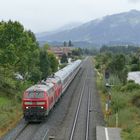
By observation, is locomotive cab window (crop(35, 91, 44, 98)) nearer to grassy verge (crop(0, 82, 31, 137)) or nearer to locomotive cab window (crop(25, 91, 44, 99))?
locomotive cab window (crop(25, 91, 44, 99))

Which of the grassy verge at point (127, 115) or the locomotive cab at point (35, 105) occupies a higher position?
the locomotive cab at point (35, 105)

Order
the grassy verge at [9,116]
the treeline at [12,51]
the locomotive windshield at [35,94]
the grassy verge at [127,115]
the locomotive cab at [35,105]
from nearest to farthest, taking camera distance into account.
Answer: the grassy verge at [127,115] → the grassy verge at [9,116] → the locomotive cab at [35,105] → the locomotive windshield at [35,94] → the treeline at [12,51]

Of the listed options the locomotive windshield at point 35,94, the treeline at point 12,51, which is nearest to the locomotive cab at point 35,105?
the locomotive windshield at point 35,94

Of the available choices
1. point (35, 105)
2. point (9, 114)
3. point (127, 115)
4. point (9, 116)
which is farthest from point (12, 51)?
→ point (127, 115)

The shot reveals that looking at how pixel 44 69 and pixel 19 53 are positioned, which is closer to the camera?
pixel 19 53

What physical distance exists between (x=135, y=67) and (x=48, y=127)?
204 feet

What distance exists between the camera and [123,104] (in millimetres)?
37844

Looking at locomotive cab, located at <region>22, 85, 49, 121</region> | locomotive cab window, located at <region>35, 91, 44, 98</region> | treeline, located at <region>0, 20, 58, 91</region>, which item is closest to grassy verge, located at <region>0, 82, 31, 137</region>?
locomotive cab, located at <region>22, 85, 49, 121</region>

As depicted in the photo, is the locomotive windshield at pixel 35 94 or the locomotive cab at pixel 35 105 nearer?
the locomotive cab at pixel 35 105

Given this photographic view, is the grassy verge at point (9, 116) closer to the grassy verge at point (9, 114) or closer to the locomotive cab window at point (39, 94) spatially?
the grassy verge at point (9, 114)

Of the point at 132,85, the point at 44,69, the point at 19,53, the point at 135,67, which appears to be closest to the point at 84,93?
the point at 132,85

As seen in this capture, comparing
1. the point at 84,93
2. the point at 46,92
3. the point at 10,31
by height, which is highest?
the point at 10,31

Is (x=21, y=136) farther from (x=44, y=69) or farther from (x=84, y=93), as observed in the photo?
(x=44, y=69)

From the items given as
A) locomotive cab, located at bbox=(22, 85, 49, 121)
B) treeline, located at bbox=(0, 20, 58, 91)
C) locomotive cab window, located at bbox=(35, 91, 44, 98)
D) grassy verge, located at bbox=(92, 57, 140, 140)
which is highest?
treeline, located at bbox=(0, 20, 58, 91)
